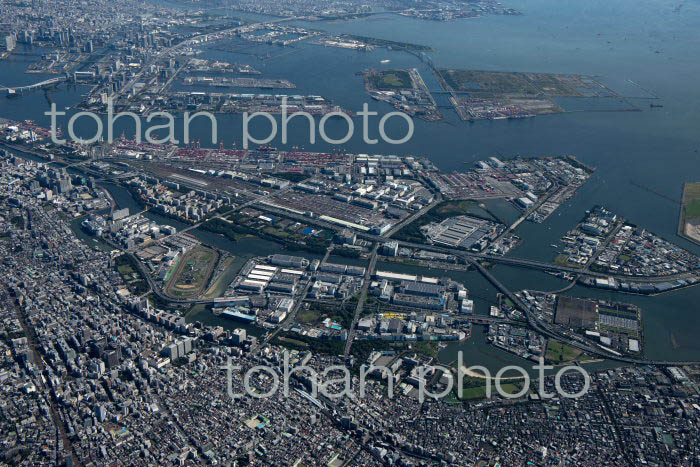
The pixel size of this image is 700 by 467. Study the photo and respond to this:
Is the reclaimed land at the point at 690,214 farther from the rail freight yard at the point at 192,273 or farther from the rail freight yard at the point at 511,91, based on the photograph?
the rail freight yard at the point at 192,273

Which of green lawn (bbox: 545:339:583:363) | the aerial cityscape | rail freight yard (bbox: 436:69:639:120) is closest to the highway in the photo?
the aerial cityscape

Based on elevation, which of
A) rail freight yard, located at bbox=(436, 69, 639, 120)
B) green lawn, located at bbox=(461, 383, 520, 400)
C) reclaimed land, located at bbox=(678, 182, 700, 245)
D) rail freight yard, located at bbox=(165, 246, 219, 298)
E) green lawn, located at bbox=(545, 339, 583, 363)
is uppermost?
rail freight yard, located at bbox=(436, 69, 639, 120)

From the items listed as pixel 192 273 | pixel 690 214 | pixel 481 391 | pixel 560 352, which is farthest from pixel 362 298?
pixel 690 214

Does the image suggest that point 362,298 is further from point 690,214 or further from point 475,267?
point 690,214

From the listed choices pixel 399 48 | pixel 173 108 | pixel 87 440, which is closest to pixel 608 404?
pixel 87 440

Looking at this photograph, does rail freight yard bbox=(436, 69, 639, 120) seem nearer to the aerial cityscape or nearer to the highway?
the aerial cityscape

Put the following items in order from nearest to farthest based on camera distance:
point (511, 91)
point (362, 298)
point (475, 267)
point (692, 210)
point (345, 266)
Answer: point (362, 298) < point (345, 266) < point (475, 267) < point (692, 210) < point (511, 91)

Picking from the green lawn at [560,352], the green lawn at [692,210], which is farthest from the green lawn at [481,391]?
the green lawn at [692,210]
